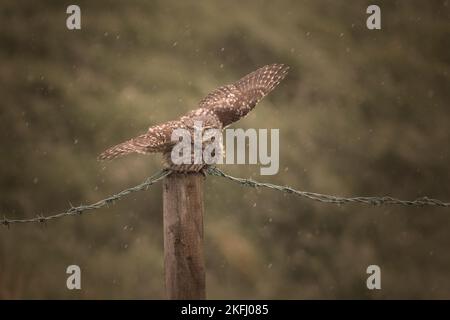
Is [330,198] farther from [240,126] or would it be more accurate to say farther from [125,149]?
[240,126]

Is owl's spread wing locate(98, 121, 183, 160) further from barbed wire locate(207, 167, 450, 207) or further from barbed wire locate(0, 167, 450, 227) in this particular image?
barbed wire locate(207, 167, 450, 207)

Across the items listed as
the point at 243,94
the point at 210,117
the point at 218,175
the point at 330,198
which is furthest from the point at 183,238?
the point at 243,94

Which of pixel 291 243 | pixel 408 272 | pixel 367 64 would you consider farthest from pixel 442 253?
pixel 367 64

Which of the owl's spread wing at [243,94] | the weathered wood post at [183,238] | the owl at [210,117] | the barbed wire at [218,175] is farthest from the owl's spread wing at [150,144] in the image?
the owl's spread wing at [243,94]

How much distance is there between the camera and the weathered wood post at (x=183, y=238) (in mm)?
3453

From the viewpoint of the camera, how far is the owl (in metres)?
3.98

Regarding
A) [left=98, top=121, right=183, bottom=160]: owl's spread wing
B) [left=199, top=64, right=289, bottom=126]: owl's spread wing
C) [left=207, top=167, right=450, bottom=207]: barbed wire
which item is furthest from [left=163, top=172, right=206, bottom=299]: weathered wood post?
[left=199, top=64, right=289, bottom=126]: owl's spread wing

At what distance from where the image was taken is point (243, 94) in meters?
5.36

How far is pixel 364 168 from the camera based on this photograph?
9.77 m

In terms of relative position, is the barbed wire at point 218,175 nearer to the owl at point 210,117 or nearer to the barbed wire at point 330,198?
the barbed wire at point 330,198

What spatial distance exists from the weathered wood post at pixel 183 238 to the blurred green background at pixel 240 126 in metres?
5.53

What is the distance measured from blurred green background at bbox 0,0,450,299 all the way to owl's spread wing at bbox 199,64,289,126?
3.96 meters

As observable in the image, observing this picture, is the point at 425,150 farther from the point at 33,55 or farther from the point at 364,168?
the point at 33,55
